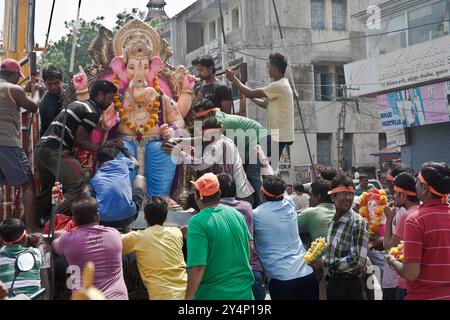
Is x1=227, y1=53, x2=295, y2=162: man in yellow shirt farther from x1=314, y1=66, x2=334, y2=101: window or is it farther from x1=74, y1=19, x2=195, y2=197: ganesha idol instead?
x1=314, y1=66, x2=334, y2=101: window

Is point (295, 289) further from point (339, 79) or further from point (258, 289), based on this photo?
point (339, 79)

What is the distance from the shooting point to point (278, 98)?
6613 mm

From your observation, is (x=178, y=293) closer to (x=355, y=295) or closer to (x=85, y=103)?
(x=355, y=295)

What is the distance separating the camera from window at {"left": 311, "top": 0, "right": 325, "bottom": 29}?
81.4ft

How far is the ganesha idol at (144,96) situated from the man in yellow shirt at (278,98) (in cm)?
95

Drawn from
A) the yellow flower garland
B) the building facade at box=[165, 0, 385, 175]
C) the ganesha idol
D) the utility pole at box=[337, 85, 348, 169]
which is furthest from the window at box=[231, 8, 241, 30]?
the yellow flower garland

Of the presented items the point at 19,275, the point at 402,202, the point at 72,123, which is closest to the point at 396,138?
the point at 72,123

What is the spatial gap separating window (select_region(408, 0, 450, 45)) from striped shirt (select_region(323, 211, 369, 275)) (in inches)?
599

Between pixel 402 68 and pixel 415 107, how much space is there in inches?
51.7

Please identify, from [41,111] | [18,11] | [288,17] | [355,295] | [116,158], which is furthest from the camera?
[288,17]

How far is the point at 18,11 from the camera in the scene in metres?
7.80

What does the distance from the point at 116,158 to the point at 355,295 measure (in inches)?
105

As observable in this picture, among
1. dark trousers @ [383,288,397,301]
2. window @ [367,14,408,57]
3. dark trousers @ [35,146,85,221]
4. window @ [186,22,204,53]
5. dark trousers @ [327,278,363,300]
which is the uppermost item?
window @ [186,22,204,53]

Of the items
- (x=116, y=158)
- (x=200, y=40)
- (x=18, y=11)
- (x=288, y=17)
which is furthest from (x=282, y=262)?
(x=200, y=40)
